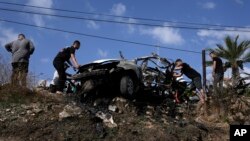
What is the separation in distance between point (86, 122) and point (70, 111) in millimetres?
559

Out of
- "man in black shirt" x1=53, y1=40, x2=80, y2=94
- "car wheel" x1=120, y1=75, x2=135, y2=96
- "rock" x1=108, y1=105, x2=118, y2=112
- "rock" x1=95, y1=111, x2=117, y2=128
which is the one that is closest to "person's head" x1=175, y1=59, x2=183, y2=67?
"car wheel" x1=120, y1=75, x2=135, y2=96

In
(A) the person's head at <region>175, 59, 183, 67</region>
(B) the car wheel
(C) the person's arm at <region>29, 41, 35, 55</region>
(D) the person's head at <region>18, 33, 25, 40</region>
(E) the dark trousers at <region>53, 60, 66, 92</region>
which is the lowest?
(B) the car wheel

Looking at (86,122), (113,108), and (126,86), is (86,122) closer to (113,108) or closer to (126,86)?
(113,108)

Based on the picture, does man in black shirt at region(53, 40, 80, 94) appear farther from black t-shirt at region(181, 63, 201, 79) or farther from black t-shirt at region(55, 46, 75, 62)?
black t-shirt at region(181, 63, 201, 79)

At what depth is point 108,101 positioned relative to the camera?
1245 cm

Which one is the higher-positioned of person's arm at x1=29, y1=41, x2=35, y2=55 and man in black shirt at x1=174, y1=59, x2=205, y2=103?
person's arm at x1=29, y1=41, x2=35, y2=55

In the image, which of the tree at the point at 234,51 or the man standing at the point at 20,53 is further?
the tree at the point at 234,51

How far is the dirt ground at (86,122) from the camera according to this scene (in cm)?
995

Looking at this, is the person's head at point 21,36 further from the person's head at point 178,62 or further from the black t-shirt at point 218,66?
the black t-shirt at point 218,66

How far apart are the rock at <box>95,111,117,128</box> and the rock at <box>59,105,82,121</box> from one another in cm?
41

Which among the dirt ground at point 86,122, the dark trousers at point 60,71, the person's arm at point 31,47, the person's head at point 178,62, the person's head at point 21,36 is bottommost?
the dirt ground at point 86,122

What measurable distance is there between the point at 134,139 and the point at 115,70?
2.67 m

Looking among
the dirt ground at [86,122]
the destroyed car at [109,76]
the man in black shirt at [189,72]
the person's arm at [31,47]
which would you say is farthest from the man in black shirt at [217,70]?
the person's arm at [31,47]

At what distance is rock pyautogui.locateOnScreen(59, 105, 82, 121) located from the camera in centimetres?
1062
